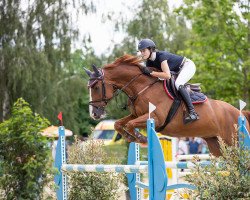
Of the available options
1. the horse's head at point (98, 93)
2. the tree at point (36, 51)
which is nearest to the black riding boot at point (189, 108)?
the horse's head at point (98, 93)

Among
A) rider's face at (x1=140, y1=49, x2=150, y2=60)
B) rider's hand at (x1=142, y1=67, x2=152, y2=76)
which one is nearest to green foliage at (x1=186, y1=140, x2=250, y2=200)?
rider's face at (x1=140, y1=49, x2=150, y2=60)

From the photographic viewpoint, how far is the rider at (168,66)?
6.95 m

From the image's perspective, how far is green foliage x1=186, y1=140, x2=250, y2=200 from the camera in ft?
14.8

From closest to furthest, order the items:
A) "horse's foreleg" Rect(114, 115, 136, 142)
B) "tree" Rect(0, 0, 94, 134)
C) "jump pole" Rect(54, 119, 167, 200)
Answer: "jump pole" Rect(54, 119, 167, 200)
"horse's foreleg" Rect(114, 115, 136, 142)
"tree" Rect(0, 0, 94, 134)

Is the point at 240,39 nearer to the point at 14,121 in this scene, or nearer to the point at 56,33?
the point at 56,33

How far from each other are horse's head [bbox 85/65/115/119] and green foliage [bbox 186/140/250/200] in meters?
2.46

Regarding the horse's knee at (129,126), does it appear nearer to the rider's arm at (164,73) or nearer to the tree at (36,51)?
the rider's arm at (164,73)

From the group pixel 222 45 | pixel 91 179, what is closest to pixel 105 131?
pixel 222 45

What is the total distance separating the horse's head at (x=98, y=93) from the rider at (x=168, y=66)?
50cm

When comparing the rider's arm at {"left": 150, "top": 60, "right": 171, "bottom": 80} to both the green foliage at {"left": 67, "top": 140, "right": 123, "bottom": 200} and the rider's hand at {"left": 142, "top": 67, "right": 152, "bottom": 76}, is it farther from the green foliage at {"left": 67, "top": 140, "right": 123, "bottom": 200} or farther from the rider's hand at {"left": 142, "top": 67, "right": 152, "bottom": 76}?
the green foliage at {"left": 67, "top": 140, "right": 123, "bottom": 200}

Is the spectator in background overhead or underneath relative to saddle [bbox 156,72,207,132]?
overhead

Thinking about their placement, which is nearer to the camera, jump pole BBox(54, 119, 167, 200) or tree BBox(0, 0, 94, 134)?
jump pole BBox(54, 119, 167, 200)

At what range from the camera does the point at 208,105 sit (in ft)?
24.3

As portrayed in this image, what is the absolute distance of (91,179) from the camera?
771 centimetres
